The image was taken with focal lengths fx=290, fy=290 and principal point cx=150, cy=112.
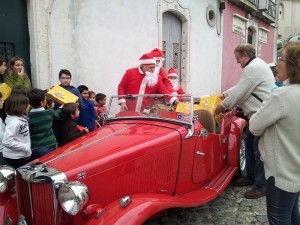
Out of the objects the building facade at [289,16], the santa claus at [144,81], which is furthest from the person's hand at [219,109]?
the building facade at [289,16]

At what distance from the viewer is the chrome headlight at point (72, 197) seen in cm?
196

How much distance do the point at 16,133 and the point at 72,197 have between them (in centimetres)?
146

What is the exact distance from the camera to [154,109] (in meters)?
3.23

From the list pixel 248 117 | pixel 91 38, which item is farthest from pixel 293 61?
pixel 91 38

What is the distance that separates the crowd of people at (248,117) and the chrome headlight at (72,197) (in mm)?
1312

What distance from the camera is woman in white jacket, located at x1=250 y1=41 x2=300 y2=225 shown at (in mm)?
1915

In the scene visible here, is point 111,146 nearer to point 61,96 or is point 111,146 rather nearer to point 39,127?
point 39,127

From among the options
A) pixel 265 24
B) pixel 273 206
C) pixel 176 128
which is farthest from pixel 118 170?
pixel 265 24

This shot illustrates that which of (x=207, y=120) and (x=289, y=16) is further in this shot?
(x=289, y=16)

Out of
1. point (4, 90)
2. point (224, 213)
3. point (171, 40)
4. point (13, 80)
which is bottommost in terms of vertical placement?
point (224, 213)

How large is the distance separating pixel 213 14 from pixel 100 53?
215 inches

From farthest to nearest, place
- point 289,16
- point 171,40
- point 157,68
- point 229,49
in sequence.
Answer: point 289,16, point 229,49, point 171,40, point 157,68

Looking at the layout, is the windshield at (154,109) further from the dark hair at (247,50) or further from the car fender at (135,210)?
the dark hair at (247,50)

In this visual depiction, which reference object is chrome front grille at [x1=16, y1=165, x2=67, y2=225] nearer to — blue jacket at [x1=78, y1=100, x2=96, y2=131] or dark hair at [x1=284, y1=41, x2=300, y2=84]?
dark hair at [x1=284, y1=41, x2=300, y2=84]
